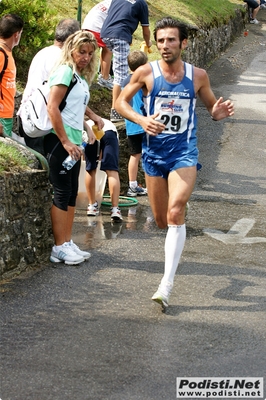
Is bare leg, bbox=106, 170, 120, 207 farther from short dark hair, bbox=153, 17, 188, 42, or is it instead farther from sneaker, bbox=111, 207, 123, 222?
short dark hair, bbox=153, 17, 188, 42

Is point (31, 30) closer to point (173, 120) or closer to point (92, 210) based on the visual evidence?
point (92, 210)

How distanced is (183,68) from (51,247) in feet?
6.89

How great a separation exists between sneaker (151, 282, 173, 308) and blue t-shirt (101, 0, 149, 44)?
19.4ft

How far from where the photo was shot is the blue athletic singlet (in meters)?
7.26

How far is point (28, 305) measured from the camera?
6.75 meters

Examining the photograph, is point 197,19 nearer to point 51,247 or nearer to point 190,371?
point 51,247

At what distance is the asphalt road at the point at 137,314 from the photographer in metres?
5.49

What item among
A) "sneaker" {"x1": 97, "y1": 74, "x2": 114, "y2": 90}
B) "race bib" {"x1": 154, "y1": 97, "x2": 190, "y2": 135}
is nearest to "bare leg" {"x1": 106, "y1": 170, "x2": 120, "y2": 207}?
"race bib" {"x1": 154, "y1": 97, "x2": 190, "y2": 135}

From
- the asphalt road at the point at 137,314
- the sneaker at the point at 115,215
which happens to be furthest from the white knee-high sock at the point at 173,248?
the sneaker at the point at 115,215

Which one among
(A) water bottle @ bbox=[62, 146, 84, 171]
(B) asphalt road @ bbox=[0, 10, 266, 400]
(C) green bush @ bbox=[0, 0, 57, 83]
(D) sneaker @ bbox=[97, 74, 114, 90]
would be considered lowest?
(B) asphalt road @ bbox=[0, 10, 266, 400]

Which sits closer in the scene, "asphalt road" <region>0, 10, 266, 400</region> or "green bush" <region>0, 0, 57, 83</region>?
"asphalt road" <region>0, 10, 266, 400</region>

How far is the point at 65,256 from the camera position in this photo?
25.7 feet

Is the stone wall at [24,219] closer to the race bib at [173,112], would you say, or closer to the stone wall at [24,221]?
the stone wall at [24,221]

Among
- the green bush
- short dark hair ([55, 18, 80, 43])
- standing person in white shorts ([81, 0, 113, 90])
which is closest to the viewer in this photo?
short dark hair ([55, 18, 80, 43])
